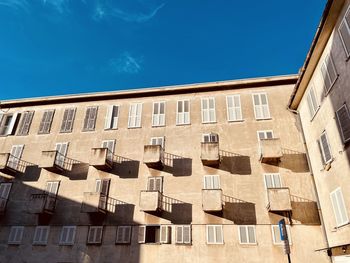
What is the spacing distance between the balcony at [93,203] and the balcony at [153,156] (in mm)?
4122

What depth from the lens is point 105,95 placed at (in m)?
23.9

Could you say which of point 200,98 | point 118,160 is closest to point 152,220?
point 118,160

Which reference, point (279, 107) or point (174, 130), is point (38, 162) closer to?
point (174, 130)

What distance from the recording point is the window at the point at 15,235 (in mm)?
18922

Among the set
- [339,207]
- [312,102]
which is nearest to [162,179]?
[339,207]

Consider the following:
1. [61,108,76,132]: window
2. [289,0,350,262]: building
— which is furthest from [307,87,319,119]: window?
[61,108,76,132]: window

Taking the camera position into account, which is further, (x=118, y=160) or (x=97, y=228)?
(x=118, y=160)

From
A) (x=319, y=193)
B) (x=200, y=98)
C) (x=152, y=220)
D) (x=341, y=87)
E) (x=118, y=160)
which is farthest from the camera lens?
(x=200, y=98)

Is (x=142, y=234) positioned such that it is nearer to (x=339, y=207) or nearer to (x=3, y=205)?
(x=3, y=205)

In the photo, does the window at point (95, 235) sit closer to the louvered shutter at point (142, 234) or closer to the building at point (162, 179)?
the building at point (162, 179)

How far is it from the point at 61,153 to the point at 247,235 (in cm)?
1594

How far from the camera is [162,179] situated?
19.3 metres

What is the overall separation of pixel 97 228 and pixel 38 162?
8.18 m

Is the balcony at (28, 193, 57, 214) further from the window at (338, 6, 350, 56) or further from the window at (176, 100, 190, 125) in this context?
the window at (338, 6, 350, 56)
